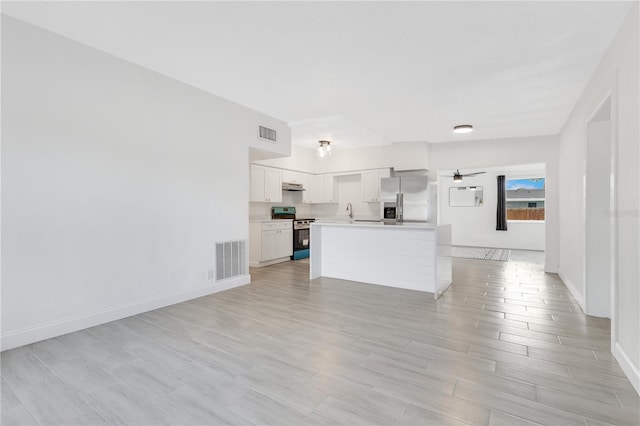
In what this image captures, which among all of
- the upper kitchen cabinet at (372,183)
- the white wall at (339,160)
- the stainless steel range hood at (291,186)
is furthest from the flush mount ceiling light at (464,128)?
the stainless steel range hood at (291,186)

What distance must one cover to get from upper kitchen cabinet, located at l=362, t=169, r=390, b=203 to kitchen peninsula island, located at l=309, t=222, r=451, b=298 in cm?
260

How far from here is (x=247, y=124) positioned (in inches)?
191

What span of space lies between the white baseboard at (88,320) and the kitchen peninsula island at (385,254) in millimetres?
1894

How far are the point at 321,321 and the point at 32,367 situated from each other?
2.36m

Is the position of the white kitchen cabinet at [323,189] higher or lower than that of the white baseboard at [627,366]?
higher

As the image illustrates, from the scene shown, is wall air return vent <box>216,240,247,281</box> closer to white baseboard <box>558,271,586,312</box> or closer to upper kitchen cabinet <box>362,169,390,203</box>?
upper kitchen cabinet <box>362,169,390,203</box>

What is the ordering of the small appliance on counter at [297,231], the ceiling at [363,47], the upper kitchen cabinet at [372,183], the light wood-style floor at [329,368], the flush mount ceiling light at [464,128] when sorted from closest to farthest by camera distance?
the light wood-style floor at [329,368] < the ceiling at [363,47] < the flush mount ceiling light at [464,128] < the small appliance on counter at [297,231] < the upper kitchen cabinet at [372,183]

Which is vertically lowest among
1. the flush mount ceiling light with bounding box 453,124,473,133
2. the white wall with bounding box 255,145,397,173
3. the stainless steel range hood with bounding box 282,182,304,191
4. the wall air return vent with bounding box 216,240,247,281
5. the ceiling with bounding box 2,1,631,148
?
the wall air return vent with bounding box 216,240,247,281

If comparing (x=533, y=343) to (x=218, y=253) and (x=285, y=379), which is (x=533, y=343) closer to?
(x=285, y=379)

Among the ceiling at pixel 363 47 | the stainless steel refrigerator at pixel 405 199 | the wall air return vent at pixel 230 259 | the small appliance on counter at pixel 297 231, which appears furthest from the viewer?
the small appliance on counter at pixel 297 231

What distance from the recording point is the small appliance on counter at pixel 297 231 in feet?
23.6

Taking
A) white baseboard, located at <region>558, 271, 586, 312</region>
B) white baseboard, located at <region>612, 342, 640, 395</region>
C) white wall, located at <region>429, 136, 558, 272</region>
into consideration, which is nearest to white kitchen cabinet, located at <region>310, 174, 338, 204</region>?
white wall, located at <region>429, 136, 558, 272</region>

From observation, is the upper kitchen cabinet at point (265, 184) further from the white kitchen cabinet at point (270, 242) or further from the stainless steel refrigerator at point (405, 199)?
the stainless steel refrigerator at point (405, 199)

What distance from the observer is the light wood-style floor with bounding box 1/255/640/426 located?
1758 mm
